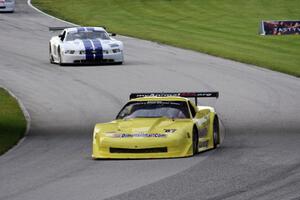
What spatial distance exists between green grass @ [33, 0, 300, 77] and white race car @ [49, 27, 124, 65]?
4714mm

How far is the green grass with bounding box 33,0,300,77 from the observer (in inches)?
1614

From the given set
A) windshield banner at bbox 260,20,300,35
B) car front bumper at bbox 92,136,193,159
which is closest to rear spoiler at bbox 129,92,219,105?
car front bumper at bbox 92,136,193,159

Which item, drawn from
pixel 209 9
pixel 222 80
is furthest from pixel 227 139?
pixel 209 9

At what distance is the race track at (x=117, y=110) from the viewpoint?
46.2ft

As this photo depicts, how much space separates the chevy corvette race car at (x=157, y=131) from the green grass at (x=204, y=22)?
1529cm

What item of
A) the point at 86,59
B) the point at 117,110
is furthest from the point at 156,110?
the point at 86,59

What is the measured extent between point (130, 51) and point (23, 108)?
53.3 ft

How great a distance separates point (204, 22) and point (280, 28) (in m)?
10.9

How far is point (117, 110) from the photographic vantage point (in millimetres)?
25547

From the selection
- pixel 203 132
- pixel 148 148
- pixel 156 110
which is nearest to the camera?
pixel 148 148

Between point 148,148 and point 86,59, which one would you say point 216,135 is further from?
point 86,59

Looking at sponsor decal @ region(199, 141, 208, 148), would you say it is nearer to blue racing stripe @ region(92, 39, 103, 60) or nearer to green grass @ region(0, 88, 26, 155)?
green grass @ region(0, 88, 26, 155)

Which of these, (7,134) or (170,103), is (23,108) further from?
(170,103)

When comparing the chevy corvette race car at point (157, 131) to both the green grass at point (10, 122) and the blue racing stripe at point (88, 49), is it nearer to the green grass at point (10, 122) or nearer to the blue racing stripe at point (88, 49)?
the green grass at point (10, 122)
